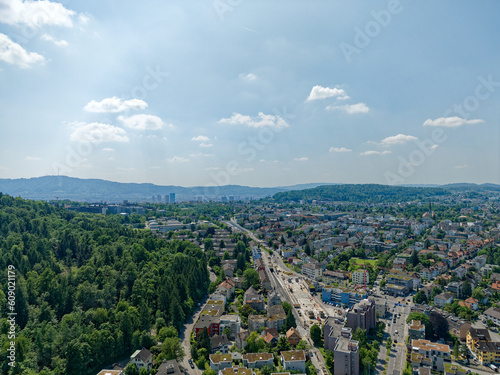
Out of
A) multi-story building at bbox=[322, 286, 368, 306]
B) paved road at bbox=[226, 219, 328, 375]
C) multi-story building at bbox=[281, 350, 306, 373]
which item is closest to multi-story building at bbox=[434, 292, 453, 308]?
multi-story building at bbox=[322, 286, 368, 306]

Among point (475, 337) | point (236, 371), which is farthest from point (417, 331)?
point (236, 371)

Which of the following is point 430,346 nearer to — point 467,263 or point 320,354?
point 320,354

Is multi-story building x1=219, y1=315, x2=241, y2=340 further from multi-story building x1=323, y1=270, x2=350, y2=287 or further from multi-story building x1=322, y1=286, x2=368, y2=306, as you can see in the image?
multi-story building x1=323, y1=270, x2=350, y2=287

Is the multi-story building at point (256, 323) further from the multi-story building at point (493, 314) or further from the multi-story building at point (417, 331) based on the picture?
the multi-story building at point (493, 314)

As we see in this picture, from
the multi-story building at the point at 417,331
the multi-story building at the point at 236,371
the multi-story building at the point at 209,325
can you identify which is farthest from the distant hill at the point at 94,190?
the multi-story building at the point at 417,331

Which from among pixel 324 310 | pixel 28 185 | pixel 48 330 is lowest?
pixel 324 310

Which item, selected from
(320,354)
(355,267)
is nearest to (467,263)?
(355,267)
